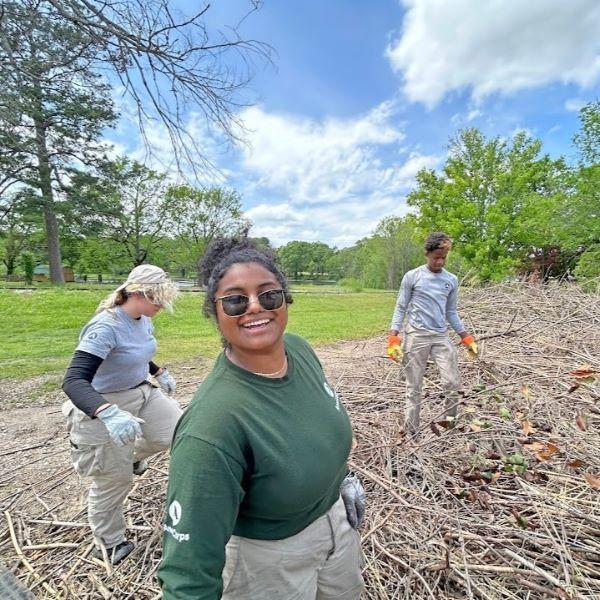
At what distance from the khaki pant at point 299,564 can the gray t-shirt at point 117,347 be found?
58.1 inches

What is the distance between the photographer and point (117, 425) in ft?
6.48

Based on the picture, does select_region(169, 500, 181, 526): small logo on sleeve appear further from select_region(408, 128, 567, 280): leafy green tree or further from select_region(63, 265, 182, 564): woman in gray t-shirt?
select_region(408, 128, 567, 280): leafy green tree

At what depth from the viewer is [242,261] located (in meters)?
1.26

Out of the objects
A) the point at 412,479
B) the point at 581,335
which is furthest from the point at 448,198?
the point at 412,479

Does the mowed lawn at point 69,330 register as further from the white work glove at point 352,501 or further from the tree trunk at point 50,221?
the tree trunk at point 50,221

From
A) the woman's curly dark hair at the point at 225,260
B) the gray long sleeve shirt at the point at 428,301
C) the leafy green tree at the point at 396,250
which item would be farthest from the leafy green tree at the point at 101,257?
the woman's curly dark hair at the point at 225,260

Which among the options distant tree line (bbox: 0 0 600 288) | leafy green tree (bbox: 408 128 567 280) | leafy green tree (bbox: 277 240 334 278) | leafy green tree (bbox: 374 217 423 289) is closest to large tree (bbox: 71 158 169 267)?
distant tree line (bbox: 0 0 600 288)

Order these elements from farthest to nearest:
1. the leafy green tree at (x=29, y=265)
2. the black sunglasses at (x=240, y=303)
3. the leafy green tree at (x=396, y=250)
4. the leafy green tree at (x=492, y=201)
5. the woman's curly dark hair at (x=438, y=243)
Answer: the leafy green tree at (x=396, y=250), the leafy green tree at (x=29, y=265), the leafy green tree at (x=492, y=201), the woman's curly dark hair at (x=438, y=243), the black sunglasses at (x=240, y=303)

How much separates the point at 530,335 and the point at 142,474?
16.2 feet

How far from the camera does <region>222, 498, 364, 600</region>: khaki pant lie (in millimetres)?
1088

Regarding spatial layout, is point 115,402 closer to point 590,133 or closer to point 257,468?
point 257,468

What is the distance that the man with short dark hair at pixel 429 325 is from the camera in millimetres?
3488

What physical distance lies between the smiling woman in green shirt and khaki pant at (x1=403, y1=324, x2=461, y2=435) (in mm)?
2239

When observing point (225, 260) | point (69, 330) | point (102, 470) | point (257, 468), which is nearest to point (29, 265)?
point (69, 330)
